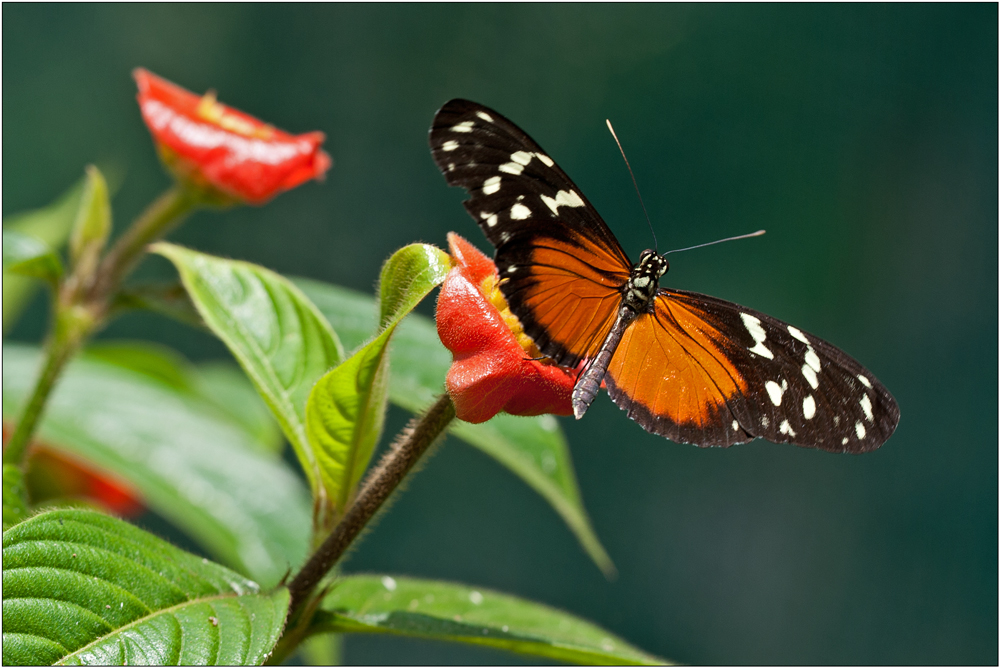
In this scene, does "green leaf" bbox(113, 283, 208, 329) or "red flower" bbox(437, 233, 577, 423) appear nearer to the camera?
"red flower" bbox(437, 233, 577, 423)

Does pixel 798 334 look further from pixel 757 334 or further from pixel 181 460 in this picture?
pixel 181 460

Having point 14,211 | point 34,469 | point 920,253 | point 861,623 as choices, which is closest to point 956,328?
point 920,253

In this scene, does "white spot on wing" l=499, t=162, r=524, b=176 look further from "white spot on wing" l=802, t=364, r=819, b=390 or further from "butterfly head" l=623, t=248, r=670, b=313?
"white spot on wing" l=802, t=364, r=819, b=390

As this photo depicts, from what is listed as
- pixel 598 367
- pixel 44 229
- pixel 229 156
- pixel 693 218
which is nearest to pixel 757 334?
pixel 598 367

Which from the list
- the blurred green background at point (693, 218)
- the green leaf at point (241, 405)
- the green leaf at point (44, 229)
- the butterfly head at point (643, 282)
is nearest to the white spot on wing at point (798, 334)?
the butterfly head at point (643, 282)

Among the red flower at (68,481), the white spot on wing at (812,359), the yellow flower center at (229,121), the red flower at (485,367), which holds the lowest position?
the red flower at (68,481)

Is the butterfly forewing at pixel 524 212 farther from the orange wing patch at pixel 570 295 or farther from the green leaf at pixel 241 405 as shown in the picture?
the green leaf at pixel 241 405

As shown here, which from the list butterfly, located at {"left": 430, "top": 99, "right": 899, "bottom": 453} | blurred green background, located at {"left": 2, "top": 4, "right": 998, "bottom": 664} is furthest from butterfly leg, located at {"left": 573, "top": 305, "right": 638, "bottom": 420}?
blurred green background, located at {"left": 2, "top": 4, "right": 998, "bottom": 664}
